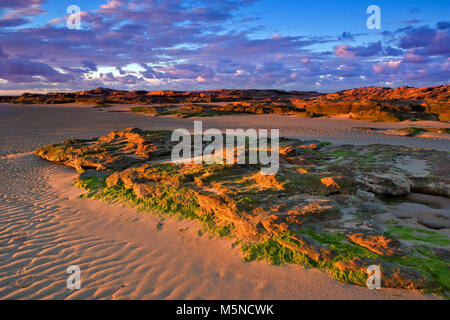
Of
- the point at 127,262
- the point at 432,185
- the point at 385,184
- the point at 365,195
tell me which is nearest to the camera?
the point at 127,262

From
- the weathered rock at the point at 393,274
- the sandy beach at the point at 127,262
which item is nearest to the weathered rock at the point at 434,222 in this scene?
the weathered rock at the point at 393,274

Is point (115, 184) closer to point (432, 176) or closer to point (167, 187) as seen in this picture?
point (167, 187)

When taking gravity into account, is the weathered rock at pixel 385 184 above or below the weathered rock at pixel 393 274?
above

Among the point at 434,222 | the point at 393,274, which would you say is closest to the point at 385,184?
the point at 434,222

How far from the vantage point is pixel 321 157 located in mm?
7105

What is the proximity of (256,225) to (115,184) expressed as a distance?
164 inches

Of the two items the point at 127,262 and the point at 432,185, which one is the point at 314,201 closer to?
the point at 432,185

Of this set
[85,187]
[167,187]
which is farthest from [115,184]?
[167,187]

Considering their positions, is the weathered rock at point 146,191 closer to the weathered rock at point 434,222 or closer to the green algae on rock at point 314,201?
the green algae on rock at point 314,201

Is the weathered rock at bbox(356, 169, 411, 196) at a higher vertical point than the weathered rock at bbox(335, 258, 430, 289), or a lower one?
higher

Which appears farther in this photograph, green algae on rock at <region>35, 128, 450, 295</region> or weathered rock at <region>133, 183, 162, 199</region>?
weathered rock at <region>133, 183, 162, 199</region>

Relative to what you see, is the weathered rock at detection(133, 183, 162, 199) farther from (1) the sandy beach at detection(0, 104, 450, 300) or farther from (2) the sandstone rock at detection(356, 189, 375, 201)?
(2) the sandstone rock at detection(356, 189, 375, 201)

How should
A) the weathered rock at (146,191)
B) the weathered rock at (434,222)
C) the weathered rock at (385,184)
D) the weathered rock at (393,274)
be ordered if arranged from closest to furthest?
1. the weathered rock at (393,274)
2. the weathered rock at (434,222)
3. the weathered rock at (385,184)
4. the weathered rock at (146,191)

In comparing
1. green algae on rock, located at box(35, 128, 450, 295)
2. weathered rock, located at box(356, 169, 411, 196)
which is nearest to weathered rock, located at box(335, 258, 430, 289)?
green algae on rock, located at box(35, 128, 450, 295)
